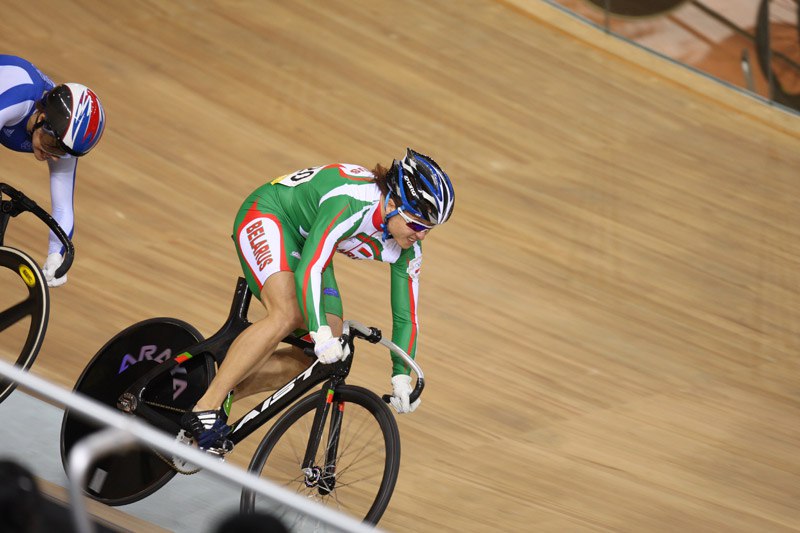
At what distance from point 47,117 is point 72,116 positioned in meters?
0.08

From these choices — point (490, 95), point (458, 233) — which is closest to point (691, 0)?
point (490, 95)

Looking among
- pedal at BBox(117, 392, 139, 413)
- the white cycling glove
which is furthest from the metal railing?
pedal at BBox(117, 392, 139, 413)

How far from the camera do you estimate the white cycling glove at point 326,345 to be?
9.04ft

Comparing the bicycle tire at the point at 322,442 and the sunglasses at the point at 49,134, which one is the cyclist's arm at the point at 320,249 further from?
the sunglasses at the point at 49,134

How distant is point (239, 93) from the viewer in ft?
19.8

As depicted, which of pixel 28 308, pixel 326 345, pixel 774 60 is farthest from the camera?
pixel 774 60

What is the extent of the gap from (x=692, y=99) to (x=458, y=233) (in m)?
2.35

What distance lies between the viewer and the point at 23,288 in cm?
313

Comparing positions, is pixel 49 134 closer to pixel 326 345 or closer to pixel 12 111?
pixel 12 111

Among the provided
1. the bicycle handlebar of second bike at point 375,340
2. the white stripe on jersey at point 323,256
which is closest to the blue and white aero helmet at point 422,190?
the white stripe on jersey at point 323,256

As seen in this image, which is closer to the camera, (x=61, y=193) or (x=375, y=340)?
(x=375, y=340)

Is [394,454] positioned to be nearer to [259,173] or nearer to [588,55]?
[259,173]

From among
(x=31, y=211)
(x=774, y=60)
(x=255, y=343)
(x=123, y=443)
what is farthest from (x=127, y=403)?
(x=774, y=60)

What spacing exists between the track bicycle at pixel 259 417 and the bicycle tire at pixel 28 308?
0.30m
